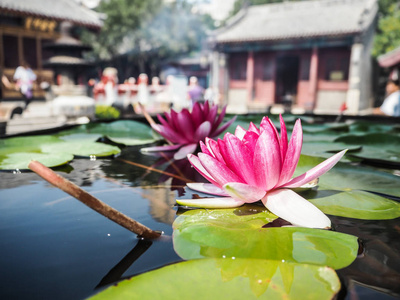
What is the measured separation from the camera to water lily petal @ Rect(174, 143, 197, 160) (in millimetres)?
1000

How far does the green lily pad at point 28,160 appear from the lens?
2.98ft

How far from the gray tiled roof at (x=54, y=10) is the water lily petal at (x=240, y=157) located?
9.48 m

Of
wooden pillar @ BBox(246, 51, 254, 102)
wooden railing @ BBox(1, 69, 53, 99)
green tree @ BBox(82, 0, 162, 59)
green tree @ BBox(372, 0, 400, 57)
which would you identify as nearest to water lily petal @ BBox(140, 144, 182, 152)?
wooden railing @ BBox(1, 69, 53, 99)

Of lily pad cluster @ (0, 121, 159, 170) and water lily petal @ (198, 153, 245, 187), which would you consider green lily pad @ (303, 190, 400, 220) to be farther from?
lily pad cluster @ (0, 121, 159, 170)

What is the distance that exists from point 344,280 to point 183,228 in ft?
0.73

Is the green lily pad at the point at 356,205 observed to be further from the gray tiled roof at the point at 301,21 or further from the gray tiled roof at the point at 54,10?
the gray tiled roof at the point at 301,21

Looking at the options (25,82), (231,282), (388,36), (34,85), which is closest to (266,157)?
(231,282)

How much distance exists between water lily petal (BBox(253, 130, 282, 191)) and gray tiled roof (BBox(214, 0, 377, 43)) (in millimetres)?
11752

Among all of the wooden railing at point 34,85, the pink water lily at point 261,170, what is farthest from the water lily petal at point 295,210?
the wooden railing at point 34,85

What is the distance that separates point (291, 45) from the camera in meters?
12.2

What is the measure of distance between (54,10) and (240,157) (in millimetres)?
11175

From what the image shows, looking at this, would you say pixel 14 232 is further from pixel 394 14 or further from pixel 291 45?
pixel 394 14

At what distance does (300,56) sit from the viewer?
498 inches

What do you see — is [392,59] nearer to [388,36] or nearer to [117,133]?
[388,36]
